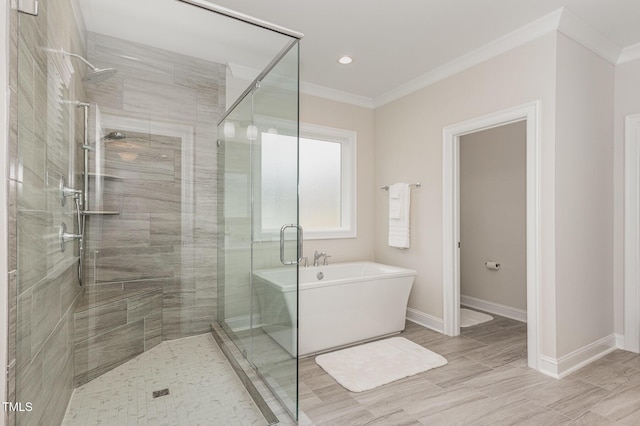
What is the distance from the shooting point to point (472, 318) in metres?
3.79

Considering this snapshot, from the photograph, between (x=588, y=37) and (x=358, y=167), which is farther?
(x=358, y=167)

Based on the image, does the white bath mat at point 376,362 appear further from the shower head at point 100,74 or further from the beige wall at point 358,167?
the shower head at point 100,74

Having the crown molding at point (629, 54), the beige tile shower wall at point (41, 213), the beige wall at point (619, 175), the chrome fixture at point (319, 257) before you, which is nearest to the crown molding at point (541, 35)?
the crown molding at point (629, 54)

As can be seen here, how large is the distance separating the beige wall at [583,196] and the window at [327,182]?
211 cm

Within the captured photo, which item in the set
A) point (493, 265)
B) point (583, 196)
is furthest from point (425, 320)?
point (583, 196)

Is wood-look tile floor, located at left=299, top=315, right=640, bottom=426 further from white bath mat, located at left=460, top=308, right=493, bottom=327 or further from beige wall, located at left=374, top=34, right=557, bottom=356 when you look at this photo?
white bath mat, located at left=460, top=308, right=493, bottom=327

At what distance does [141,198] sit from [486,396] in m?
2.36

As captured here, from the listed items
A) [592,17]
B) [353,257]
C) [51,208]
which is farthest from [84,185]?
[592,17]

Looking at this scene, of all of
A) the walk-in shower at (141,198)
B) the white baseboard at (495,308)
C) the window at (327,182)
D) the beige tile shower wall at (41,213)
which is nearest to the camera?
the beige tile shower wall at (41,213)

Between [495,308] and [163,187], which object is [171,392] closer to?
[163,187]

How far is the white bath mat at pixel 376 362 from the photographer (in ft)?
7.86

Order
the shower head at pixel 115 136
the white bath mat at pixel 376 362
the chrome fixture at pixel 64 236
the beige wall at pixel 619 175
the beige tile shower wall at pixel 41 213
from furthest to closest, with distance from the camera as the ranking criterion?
the beige wall at pixel 619 175 < the white bath mat at pixel 376 362 < the shower head at pixel 115 136 < the chrome fixture at pixel 64 236 < the beige tile shower wall at pixel 41 213

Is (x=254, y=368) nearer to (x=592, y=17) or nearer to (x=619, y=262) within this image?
(x=619, y=262)

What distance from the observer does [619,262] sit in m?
2.96
